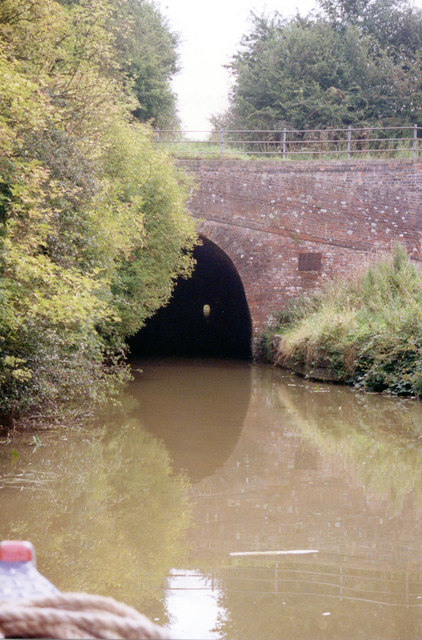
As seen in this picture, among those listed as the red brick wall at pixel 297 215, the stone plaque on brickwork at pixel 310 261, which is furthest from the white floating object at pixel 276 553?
the stone plaque on brickwork at pixel 310 261

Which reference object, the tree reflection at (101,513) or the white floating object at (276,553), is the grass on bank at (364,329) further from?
the white floating object at (276,553)

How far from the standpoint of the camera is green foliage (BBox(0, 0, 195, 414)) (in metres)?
8.02

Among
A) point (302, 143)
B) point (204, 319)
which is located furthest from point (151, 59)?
point (204, 319)

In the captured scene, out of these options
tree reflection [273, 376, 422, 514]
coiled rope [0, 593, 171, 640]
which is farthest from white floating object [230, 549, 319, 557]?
coiled rope [0, 593, 171, 640]

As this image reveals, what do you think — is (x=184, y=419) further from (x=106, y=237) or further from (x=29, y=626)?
(x=29, y=626)

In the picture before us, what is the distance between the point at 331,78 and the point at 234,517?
26.9 m

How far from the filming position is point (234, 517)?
19.7 feet

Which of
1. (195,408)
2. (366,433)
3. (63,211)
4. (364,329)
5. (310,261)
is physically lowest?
(195,408)

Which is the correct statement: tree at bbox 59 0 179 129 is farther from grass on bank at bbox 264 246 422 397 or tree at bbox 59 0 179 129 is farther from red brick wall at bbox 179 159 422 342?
grass on bank at bbox 264 246 422 397

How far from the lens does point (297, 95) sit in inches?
1177

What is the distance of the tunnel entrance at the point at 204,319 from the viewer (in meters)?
22.2

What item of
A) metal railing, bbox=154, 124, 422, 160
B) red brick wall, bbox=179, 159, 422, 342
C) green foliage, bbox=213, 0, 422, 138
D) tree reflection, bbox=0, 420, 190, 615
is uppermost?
green foliage, bbox=213, 0, 422, 138

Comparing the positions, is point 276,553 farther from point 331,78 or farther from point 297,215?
point 331,78

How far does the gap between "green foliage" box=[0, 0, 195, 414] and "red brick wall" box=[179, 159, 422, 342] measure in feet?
14.2
